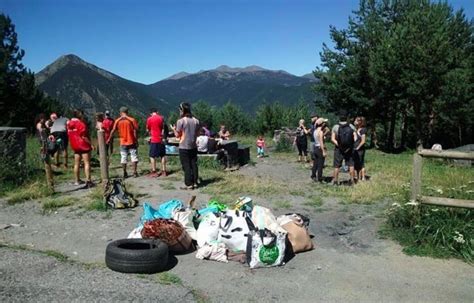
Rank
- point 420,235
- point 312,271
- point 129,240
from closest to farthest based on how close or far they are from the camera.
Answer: point 312,271 < point 129,240 < point 420,235

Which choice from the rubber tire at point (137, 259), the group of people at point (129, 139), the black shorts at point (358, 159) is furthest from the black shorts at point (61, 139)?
the rubber tire at point (137, 259)

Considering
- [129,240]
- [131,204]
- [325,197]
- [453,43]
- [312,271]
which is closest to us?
[312,271]

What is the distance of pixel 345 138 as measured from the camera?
1095cm

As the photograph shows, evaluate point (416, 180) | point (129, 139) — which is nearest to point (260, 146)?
point (129, 139)

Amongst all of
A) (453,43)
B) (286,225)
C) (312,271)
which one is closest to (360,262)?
(312,271)

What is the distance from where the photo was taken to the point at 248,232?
615cm

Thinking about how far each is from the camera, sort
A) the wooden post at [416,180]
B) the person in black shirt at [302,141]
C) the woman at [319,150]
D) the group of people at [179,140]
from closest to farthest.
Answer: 1. the wooden post at [416,180]
2. the group of people at [179,140]
3. the woman at [319,150]
4. the person in black shirt at [302,141]

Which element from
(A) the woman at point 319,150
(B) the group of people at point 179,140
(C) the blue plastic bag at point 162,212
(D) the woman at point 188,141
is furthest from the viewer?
(A) the woman at point 319,150

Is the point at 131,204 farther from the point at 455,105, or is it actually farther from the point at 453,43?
the point at 453,43

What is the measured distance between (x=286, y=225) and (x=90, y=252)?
8.82 ft

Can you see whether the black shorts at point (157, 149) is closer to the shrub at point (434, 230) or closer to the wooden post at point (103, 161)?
the wooden post at point (103, 161)

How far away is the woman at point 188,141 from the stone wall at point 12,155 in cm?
396

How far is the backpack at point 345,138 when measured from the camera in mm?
10953

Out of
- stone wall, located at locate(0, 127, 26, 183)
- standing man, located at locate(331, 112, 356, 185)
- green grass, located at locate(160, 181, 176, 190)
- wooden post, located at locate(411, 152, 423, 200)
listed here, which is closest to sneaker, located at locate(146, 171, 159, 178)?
green grass, located at locate(160, 181, 176, 190)
